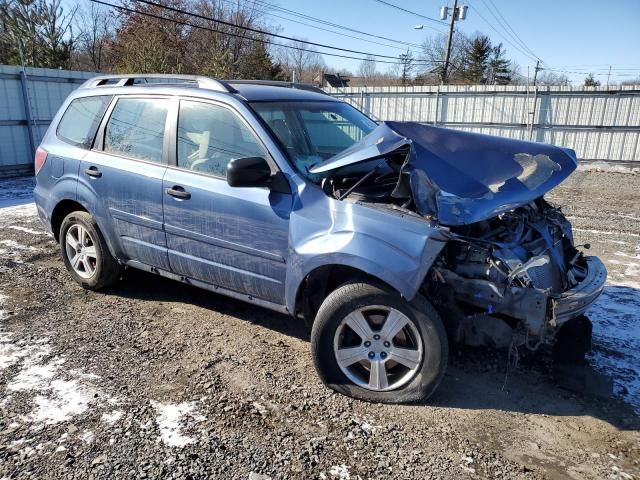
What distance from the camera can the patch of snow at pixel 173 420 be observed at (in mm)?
2694

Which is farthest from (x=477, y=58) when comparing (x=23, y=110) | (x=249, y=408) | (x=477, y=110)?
(x=249, y=408)

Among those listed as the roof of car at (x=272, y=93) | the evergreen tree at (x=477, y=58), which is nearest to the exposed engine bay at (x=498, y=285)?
the roof of car at (x=272, y=93)

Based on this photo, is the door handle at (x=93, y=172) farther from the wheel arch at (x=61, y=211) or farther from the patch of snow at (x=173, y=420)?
the patch of snow at (x=173, y=420)

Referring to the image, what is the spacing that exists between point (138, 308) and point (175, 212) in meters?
1.22

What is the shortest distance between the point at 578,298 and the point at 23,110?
44.2 ft

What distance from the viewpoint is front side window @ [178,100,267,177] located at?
3.54 m

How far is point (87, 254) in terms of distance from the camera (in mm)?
4641

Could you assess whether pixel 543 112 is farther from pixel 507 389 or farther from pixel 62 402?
pixel 62 402

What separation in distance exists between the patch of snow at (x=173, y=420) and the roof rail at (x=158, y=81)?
7.57 ft

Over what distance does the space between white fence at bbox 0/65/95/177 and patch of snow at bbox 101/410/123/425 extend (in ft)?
37.6

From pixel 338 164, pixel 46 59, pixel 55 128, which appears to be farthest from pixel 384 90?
pixel 46 59

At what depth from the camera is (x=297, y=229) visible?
3.18 metres

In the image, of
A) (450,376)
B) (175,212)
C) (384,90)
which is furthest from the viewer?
(384,90)

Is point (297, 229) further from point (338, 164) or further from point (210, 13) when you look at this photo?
point (210, 13)
